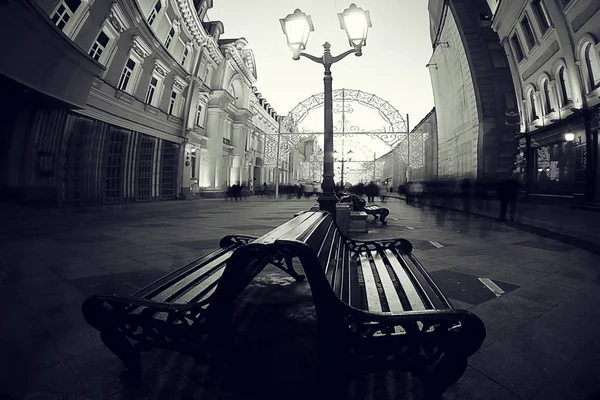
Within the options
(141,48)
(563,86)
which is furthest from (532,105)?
(141,48)

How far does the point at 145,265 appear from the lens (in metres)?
3.62

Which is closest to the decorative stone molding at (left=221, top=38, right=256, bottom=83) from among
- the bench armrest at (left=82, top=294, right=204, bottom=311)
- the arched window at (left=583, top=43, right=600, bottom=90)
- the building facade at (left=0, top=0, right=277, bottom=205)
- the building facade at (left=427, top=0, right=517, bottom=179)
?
the building facade at (left=0, top=0, right=277, bottom=205)

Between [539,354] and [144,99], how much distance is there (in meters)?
15.9

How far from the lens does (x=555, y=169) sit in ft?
41.4

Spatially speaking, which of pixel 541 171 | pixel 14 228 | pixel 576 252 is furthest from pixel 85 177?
pixel 541 171

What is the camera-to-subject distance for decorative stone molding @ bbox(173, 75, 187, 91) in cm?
1633

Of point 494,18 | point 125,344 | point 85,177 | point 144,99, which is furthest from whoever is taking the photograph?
point 494,18

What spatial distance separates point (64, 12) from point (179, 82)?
12703 mm

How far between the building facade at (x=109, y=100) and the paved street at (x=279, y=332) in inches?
115

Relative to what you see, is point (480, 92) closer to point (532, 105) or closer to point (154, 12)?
point (532, 105)

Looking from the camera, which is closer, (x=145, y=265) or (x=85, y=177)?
(x=145, y=265)

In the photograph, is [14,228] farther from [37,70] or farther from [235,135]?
[235,135]

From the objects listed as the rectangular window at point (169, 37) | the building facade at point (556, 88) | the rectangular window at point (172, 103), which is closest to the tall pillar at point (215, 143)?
the rectangular window at point (172, 103)

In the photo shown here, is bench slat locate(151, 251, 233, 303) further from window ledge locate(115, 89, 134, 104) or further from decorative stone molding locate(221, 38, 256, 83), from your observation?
decorative stone molding locate(221, 38, 256, 83)
